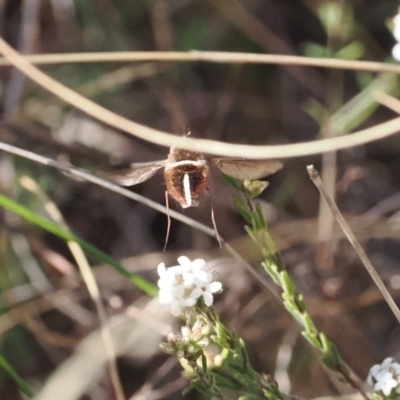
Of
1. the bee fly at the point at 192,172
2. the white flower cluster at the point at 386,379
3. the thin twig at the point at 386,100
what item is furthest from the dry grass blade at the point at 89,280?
the thin twig at the point at 386,100

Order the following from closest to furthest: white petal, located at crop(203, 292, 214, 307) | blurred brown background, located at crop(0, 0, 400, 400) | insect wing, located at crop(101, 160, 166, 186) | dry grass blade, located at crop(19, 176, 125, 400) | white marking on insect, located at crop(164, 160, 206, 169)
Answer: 1. white petal, located at crop(203, 292, 214, 307)
2. white marking on insect, located at crop(164, 160, 206, 169)
3. insect wing, located at crop(101, 160, 166, 186)
4. dry grass blade, located at crop(19, 176, 125, 400)
5. blurred brown background, located at crop(0, 0, 400, 400)

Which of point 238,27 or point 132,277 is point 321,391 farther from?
point 238,27

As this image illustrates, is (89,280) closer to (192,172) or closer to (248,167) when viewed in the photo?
(192,172)

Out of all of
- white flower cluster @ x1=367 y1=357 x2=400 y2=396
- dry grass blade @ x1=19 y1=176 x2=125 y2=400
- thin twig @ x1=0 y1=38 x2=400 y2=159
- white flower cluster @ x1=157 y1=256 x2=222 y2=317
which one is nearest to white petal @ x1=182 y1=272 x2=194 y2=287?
white flower cluster @ x1=157 y1=256 x2=222 y2=317

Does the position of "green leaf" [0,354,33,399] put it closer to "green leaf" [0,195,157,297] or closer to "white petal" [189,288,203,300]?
"green leaf" [0,195,157,297]

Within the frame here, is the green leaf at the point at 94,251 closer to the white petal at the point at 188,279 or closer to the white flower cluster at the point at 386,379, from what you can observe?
the white petal at the point at 188,279

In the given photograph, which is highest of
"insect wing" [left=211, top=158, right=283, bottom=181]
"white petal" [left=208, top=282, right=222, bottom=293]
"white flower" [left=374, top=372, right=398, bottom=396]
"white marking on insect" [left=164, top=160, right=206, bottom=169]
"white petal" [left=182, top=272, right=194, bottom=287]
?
"white marking on insect" [left=164, top=160, right=206, bottom=169]
